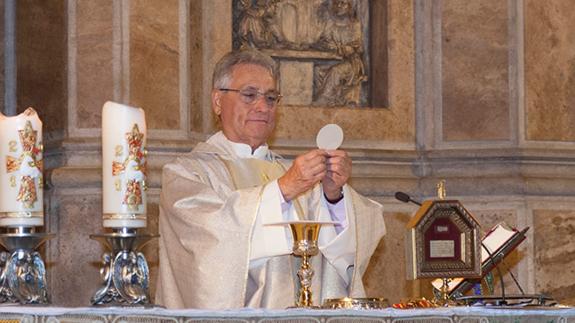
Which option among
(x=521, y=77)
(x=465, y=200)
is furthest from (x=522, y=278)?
(x=521, y=77)

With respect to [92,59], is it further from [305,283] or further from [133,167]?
[133,167]

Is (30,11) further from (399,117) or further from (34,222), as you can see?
(34,222)

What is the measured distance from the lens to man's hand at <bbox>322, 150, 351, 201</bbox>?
20.0 ft

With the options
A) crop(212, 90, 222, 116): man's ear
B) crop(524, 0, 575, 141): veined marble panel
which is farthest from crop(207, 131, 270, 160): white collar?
crop(524, 0, 575, 141): veined marble panel

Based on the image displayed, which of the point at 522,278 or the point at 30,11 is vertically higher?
the point at 30,11

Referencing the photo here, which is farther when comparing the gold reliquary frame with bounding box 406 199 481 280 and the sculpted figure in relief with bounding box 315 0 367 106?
the sculpted figure in relief with bounding box 315 0 367 106

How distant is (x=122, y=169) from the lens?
16.0ft

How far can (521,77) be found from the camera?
9.09 meters

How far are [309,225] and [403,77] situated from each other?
3.82 m

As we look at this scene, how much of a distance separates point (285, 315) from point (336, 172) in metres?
1.56

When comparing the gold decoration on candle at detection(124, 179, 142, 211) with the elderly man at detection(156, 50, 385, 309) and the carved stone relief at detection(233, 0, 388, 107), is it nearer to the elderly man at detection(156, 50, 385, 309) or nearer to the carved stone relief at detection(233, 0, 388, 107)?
the elderly man at detection(156, 50, 385, 309)

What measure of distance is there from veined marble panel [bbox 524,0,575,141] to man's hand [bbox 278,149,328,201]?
10.6 feet

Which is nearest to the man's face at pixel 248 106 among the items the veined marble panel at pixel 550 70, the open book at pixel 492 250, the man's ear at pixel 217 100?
the man's ear at pixel 217 100

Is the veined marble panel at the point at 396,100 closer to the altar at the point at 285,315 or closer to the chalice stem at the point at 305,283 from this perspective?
the chalice stem at the point at 305,283
